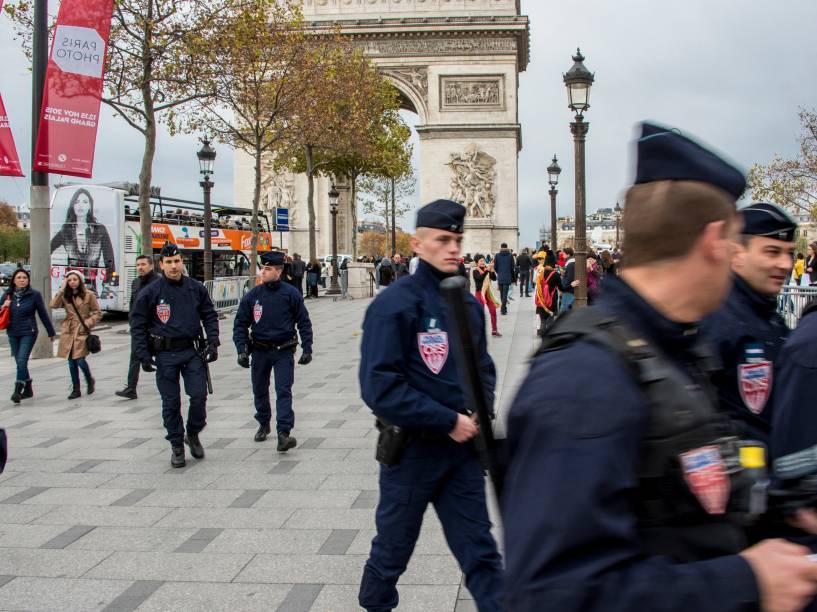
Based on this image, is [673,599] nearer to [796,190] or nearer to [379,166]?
[796,190]

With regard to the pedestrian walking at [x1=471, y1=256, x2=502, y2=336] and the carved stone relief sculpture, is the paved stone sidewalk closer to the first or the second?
the pedestrian walking at [x1=471, y1=256, x2=502, y2=336]

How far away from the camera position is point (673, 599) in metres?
1.20

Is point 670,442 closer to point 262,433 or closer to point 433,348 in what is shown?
point 433,348

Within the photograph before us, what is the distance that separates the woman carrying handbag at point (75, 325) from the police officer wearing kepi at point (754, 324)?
890 centimetres

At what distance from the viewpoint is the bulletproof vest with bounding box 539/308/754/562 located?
127 centimetres

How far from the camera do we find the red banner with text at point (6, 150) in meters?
9.83

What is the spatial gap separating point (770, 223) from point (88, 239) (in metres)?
22.5

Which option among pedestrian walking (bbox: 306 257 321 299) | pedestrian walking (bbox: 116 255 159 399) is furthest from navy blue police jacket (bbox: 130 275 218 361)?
pedestrian walking (bbox: 306 257 321 299)

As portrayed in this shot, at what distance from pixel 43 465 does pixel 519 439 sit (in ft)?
22.0

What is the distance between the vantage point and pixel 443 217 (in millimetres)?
Result: 3670

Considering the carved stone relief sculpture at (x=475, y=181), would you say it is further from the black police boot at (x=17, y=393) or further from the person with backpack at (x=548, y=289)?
the black police boot at (x=17, y=393)

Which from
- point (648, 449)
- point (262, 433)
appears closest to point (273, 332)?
point (262, 433)

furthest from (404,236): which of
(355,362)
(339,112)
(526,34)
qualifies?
(355,362)

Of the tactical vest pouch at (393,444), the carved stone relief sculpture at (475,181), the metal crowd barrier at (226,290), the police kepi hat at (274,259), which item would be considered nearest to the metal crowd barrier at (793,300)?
the police kepi hat at (274,259)
